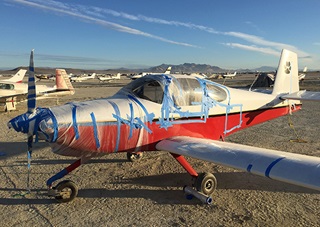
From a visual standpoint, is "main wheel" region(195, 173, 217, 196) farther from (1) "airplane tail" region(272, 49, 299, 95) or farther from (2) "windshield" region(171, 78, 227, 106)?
(1) "airplane tail" region(272, 49, 299, 95)

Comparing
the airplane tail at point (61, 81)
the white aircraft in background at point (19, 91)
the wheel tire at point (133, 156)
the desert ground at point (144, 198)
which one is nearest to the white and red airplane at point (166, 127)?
the desert ground at point (144, 198)

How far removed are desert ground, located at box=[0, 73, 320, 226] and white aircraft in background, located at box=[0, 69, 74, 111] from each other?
11.9m

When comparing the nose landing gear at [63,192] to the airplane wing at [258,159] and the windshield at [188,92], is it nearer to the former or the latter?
the airplane wing at [258,159]

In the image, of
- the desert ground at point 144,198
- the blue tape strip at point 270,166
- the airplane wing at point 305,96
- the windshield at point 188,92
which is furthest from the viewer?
the airplane wing at point 305,96

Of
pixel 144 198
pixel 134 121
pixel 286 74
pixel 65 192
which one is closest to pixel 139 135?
pixel 134 121

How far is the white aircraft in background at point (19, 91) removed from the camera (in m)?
18.3

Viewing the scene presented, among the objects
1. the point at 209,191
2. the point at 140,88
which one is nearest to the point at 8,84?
the point at 140,88

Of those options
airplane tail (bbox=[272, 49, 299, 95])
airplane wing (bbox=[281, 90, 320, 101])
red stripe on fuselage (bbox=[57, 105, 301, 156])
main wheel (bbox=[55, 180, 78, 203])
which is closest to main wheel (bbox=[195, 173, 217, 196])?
red stripe on fuselage (bbox=[57, 105, 301, 156])

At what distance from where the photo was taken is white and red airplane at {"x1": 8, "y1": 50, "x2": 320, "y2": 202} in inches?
172

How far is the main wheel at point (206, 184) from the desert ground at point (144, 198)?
0.58ft

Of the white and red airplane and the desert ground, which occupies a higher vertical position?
the white and red airplane

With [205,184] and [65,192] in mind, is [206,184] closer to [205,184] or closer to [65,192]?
[205,184]

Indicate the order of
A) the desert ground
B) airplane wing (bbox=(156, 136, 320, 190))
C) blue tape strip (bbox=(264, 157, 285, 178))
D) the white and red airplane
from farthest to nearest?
the desert ground → the white and red airplane → blue tape strip (bbox=(264, 157, 285, 178)) → airplane wing (bbox=(156, 136, 320, 190))

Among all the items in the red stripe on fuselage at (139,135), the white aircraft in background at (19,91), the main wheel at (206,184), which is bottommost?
the white aircraft in background at (19,91)
